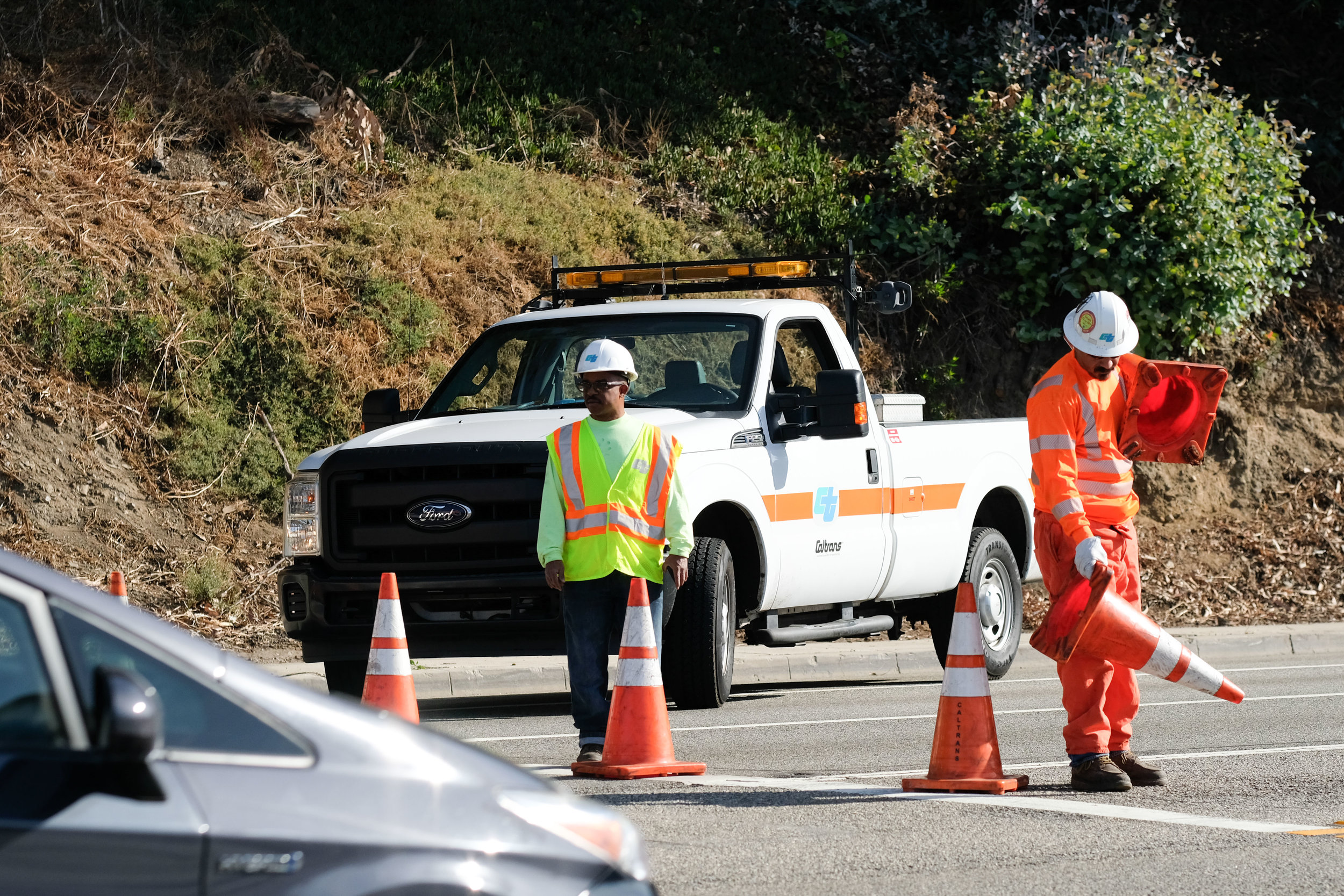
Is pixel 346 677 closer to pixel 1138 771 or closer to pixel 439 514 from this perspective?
pixel 439 514

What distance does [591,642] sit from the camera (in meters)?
7.66

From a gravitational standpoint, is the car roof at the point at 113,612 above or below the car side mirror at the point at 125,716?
above

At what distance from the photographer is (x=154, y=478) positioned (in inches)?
566

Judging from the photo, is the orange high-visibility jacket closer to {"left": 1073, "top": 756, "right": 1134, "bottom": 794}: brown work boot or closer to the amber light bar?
{"left": 1073, "top": 756, "right": 1134, "bottom": 794}: brown work boot

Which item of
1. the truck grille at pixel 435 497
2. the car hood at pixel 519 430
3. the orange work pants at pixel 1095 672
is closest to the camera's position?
the orange work pants at pixel 1095 672

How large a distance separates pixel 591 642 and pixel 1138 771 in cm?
239

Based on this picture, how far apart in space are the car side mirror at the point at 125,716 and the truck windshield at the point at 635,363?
24.2 ft

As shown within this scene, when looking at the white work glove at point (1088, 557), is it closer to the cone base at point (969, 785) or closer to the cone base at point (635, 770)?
the cone base at point (969, 785)

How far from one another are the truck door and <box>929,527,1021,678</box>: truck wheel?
1260 mm

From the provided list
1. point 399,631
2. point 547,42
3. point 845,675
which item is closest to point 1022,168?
point 547,42

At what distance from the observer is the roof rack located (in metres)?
11.4

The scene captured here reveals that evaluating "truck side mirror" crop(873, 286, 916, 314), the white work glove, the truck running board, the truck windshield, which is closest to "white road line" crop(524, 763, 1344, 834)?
the white work glove

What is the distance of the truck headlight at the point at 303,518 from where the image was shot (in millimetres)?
9555

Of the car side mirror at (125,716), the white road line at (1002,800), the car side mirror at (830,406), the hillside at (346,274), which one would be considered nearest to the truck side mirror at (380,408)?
the car side mirror at (830,406)
